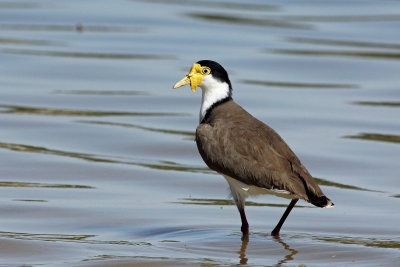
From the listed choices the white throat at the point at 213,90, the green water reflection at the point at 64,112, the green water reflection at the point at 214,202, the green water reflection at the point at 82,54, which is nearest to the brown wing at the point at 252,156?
the white throat at the point at 213,90

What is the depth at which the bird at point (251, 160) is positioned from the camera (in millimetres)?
9695

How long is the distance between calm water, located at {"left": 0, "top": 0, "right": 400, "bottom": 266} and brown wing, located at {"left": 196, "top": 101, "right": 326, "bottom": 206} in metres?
0.54

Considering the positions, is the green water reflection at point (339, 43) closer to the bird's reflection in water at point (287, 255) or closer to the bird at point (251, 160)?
the bird at point (251, 160)

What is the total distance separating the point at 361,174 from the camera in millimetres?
13070

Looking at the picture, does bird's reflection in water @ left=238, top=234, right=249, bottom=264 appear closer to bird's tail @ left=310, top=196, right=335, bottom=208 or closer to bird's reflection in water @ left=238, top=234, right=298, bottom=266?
bird's reflection in water @ left=238, top=234, right=298, bottom=266

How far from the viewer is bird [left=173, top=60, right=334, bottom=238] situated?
9.70 meters

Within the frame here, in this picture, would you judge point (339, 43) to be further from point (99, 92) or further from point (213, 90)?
point (213, 90)

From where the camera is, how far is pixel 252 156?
391 inches

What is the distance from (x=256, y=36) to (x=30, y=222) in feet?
43.9

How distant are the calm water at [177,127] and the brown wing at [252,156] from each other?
1.78ft

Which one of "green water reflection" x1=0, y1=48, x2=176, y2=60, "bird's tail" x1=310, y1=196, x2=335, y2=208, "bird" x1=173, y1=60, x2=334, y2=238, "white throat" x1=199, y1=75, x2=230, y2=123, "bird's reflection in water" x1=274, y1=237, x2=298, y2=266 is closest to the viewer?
"bird's reflection in water" x1=274, y1=237, x2=298, y2=266

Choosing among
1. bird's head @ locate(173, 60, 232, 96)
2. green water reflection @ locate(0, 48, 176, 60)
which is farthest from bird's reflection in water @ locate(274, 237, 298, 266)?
green water reflection @ locate(0, 48, 176, 60)

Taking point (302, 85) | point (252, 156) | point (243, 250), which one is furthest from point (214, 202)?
point (302, 85)

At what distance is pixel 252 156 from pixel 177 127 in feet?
18.9
